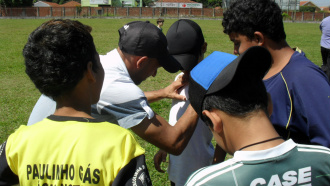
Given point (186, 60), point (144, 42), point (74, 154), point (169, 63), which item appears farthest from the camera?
point (186, 60)

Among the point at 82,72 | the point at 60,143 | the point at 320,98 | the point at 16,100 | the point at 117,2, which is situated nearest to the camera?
the point at 60,143

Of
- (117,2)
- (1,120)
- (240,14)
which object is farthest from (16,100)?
(117,2)

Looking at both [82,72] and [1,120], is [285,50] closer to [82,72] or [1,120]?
[82,72]

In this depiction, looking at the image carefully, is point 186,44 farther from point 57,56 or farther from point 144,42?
point 57,56

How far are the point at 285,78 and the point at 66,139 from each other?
1418mm

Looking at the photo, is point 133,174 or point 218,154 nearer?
point 133,174

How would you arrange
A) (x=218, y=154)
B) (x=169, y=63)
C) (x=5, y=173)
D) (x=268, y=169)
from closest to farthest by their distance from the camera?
1. (x=268, y=169)
2. (x=5, y=173)
3. (x=169, y=63)
4. (x=218, y=154)

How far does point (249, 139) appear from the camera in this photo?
1479mm

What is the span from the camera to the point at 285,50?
7.60 ft

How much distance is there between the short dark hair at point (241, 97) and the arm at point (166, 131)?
76 cm

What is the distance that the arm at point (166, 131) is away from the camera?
7.21 feet

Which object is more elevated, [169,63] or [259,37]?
[259,37]

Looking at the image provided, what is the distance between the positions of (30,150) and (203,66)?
3.01 feet

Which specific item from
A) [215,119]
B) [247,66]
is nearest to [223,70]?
[247,66]
